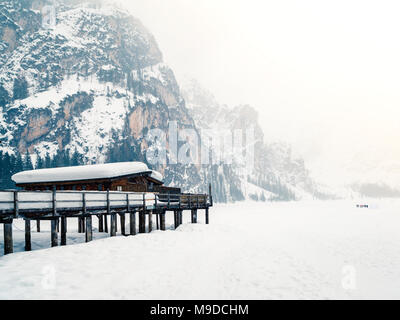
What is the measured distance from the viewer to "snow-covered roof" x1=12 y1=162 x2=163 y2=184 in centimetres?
2995

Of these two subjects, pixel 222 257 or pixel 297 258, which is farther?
pixel 297 258

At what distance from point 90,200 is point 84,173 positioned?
1493 centimetres

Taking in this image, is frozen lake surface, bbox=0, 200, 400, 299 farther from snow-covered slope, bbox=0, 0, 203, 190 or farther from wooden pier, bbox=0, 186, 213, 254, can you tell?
snow-covered slope, bbox=0, 0, 203, 190

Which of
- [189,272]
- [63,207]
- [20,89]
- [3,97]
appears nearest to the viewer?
[189,272]

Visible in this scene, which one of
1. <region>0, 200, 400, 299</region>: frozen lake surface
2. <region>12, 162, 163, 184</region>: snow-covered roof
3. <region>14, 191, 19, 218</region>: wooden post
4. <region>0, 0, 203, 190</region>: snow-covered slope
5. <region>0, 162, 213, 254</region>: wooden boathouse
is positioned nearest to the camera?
<region>0, 200, 400, 299</region>: frozen lake surface

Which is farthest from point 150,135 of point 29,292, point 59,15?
point 29,292

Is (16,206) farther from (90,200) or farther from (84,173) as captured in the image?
(84,173)

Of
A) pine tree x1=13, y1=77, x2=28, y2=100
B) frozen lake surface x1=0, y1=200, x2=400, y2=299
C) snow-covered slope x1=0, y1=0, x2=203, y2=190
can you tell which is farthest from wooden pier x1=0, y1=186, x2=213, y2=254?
pine tree x1=13, y1=77, x2=28, y2=100

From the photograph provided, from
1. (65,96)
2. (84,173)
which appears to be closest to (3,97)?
(65,96)

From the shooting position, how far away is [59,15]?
197875 millimetres

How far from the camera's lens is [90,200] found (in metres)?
17.3

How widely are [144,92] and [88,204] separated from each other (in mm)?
192398
